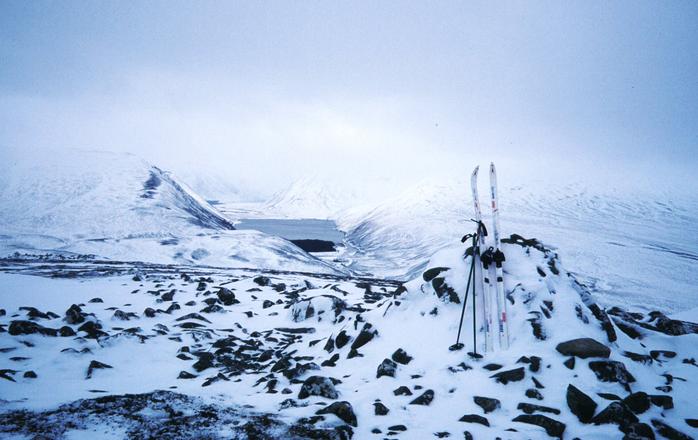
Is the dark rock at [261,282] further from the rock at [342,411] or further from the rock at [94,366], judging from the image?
the rock at [342,411]

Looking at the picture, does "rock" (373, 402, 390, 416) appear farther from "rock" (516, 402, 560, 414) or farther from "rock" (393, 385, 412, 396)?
"rock" (516, 402, 560, 414)

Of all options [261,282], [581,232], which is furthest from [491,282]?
[581,232]

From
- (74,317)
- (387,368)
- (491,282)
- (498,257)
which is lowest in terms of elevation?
(74,317)

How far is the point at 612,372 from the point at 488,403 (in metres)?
2.92

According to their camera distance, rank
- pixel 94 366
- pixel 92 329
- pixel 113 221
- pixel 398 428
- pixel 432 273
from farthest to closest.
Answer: pixel 113 221
pixel 92 329
pixel 432 273
pixel 94 366
pixel 398 428

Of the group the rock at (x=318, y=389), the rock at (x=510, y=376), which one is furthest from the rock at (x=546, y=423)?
the rock at (x=318, y=389)

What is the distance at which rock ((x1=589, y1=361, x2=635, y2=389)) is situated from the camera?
24.7 feet

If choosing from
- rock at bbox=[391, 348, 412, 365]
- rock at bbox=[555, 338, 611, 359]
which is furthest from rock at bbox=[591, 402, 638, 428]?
rock at bbox=[391, 348, 412, 365]

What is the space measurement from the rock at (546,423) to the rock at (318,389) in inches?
153

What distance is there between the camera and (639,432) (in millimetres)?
5949

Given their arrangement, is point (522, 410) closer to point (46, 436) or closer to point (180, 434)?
point (180, 434)

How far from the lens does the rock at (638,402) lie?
6672 millimetres

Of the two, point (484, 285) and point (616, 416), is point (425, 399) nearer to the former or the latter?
point (616, 416)

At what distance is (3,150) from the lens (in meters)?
102
